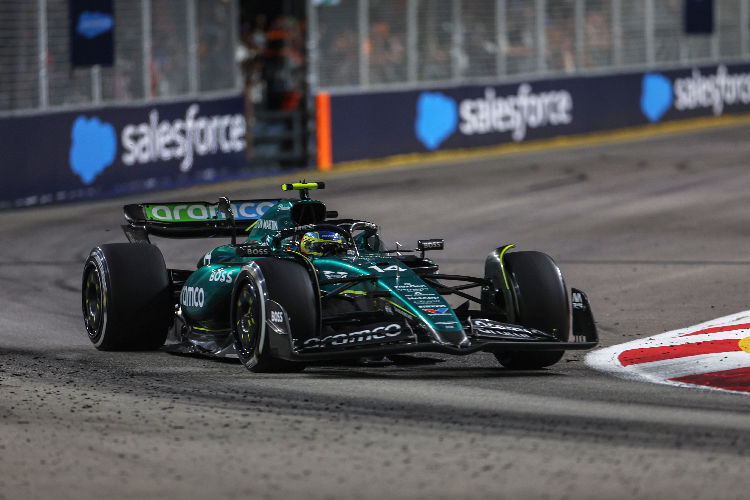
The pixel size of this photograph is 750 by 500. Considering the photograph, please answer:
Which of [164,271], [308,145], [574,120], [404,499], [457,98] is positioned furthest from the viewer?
[574,120]

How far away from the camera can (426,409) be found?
8.58 m

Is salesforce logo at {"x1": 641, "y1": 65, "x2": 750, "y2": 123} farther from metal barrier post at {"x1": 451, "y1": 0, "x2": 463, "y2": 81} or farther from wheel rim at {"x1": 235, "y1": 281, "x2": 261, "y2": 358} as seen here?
wheel rim at {"x1": 235, "y1": 281, "x2": 261, "y2": 358}

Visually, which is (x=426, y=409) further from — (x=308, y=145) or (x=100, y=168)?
(x=308, y=145)

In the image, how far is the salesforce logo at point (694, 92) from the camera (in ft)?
112

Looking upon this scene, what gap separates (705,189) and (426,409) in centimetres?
1496

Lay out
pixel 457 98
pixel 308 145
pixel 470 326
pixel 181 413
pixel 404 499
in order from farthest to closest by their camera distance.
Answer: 1. pixel 457 98
2. pixel 308 145
3. pixel 470 326
4. pixel 181 413
5. pixel 404 499

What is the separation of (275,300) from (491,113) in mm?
20729

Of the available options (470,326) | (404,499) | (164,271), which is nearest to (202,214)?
(164,271)

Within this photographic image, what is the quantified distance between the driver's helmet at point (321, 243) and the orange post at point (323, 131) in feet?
52.6

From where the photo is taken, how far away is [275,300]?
31.5ft

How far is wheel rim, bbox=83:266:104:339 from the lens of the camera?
11.3 meters

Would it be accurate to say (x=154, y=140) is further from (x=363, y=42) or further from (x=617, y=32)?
(x=617, y=32)

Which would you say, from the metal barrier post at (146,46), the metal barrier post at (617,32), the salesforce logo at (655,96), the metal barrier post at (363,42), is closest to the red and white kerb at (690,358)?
the metal barrier post at (146,46)

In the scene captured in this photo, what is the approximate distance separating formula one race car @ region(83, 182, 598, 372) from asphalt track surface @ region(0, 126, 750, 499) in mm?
193
